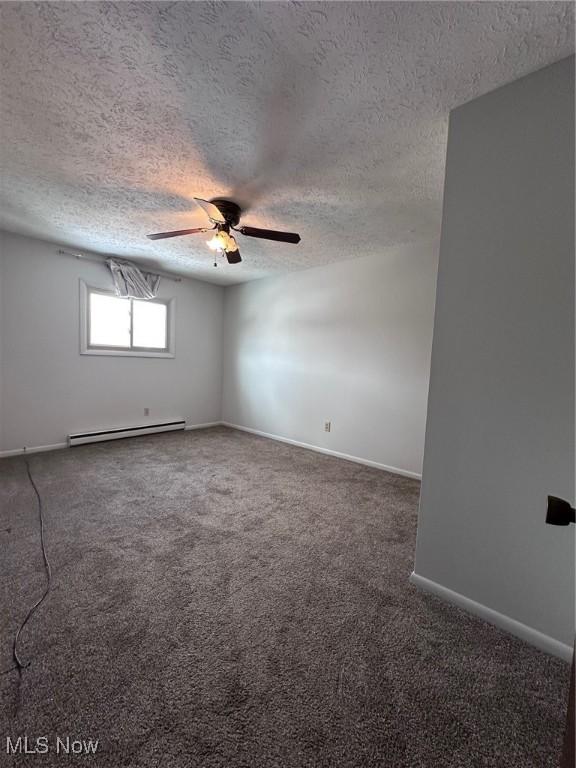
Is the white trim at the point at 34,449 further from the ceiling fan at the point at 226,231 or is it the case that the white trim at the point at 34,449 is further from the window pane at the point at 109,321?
the ceiling fan at the point at 226,231

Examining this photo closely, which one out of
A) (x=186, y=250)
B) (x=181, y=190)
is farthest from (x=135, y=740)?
(x=186, y=250)

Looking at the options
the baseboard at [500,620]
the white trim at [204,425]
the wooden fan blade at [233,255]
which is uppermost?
the wooden fan blade at [233,255]

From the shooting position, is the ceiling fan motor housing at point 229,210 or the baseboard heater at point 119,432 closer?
the ceiling fan motor housing at point 229,210

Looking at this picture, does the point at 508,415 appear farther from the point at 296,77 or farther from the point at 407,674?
the point at 296,77

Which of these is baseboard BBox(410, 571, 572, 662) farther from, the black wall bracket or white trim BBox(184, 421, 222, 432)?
white trim BBox(184, 421, 222, 432)

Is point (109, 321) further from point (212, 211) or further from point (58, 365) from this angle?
point (212, 211)

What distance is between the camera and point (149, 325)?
452cm

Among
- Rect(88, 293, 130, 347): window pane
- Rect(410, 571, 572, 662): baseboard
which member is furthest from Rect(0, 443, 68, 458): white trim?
Rect(410, 571, 572, 662): baseboard

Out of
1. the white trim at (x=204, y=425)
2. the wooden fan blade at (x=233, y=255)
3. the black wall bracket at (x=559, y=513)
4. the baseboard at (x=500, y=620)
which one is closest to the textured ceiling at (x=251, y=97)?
the wooden fan blade at (x=233, y=255)

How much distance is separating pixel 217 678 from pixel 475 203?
223 cm

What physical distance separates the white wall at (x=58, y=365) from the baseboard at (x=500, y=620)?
13.1 ft

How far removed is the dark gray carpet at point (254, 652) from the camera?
954 millimetres

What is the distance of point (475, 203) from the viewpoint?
1.43 metres

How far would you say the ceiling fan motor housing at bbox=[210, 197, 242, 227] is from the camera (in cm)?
234
